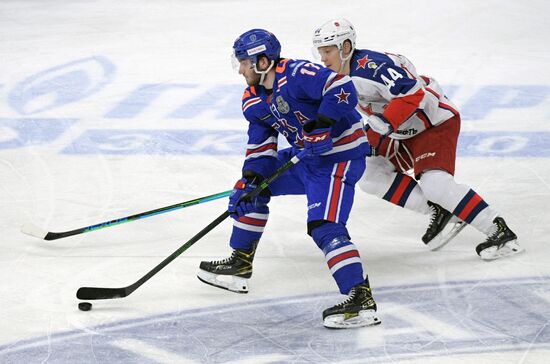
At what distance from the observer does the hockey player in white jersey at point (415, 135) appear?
4.25m

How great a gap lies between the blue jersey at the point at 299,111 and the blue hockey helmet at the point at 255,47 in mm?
73

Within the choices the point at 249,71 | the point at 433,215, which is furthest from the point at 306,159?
the point at 433,215

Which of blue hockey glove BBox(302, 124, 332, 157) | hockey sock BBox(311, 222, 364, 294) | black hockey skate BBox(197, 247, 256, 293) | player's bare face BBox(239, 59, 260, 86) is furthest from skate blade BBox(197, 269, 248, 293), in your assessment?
player's bare face BBox(239, 59, 260, 86)

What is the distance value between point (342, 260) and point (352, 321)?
0.77ft

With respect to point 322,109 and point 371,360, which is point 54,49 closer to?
point 322,109

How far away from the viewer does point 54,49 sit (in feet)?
24.9

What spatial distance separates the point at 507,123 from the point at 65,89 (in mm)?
2976

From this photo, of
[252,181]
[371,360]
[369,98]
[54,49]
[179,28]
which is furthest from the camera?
[179,28]

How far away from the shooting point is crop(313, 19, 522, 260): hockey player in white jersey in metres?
4.25

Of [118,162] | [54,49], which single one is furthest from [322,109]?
[54,49]

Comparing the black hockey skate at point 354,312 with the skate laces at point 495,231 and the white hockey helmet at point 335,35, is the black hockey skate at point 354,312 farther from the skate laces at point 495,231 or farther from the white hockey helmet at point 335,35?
the white hockey helmet at point 335,35

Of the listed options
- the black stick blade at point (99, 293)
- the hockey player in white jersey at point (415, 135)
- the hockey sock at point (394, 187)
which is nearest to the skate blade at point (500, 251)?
the hockey player in white jersey at point (415, 135)

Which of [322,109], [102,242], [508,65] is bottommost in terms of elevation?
[102,242]

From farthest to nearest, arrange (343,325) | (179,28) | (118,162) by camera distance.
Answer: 1. (179,28)
2. (118,162)
3. (343,325)
